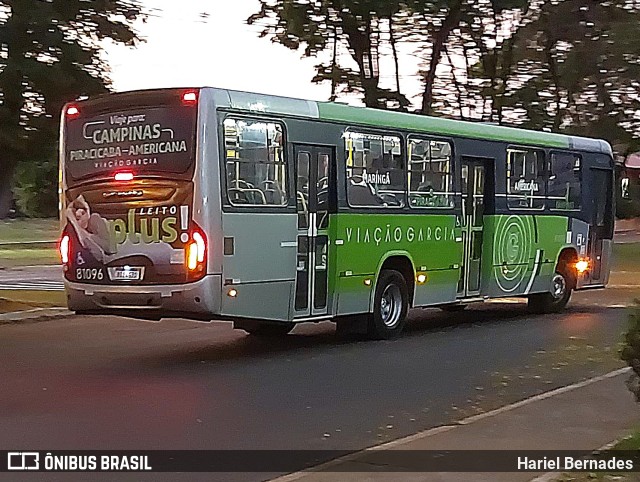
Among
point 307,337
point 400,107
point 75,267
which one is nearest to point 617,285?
point 400,107

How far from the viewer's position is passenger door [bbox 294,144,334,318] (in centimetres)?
1462

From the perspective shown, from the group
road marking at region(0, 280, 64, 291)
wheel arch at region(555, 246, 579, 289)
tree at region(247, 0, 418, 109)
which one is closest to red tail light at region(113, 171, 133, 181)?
wheel arch at region(555, 246, 579, 289)

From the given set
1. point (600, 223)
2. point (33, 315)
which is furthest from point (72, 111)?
point (600, 223)

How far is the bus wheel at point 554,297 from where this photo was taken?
20.6m

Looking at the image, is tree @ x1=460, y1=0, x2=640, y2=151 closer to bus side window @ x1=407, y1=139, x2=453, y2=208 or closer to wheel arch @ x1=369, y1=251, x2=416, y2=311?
bus side window @ x1=407, y1=139, x2=453, y2=208

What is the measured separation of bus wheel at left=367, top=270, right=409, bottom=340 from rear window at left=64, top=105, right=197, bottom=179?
409 centimetres

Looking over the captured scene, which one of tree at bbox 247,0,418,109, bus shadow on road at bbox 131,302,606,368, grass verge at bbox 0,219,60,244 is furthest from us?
grass verge at bbox 0,219,60,244

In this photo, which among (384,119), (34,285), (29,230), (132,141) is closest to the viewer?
(132,141)

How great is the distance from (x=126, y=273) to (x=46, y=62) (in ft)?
23.0

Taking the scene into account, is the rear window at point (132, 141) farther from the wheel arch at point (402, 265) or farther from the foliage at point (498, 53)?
the foliage at point (498, 53)

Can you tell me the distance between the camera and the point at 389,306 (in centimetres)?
1644

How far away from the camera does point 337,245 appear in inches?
598

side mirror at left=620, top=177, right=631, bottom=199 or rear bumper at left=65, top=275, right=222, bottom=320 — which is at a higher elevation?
side mirror at left=620, top=177, right=631, bottom=199

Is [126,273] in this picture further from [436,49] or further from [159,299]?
[436,49]
